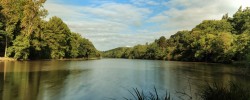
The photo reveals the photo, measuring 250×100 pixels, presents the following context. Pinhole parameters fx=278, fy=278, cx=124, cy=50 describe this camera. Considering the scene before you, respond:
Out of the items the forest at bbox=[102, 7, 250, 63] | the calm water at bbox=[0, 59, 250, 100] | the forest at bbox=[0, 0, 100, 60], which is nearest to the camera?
the calm water at bbox=[0, 59, 250, 100]

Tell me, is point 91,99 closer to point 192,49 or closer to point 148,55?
point 192,49

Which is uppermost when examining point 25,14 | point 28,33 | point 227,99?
point 25,14

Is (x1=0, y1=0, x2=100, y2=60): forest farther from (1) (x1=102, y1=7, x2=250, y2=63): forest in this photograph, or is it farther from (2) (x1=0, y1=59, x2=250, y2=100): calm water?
(1) (x1=102, y1=7, x2=250, y2=63): forest

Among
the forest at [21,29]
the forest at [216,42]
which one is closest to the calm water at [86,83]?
the forest at [21,29]

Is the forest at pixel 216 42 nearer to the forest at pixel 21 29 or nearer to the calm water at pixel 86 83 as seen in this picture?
the calm water at pixel 86 83

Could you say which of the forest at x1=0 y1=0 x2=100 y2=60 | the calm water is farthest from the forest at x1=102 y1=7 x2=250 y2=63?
the forest at x1=0 y1=0 x2=100 y2=60

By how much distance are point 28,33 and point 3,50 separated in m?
9.08

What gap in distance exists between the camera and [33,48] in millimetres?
73812

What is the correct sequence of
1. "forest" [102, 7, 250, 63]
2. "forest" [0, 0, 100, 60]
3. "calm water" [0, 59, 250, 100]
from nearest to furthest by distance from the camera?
"calm water" [0, 59, 250, 100]
"forest" [0, 0, 100, 60]
"forest" [102, 7, 250, 63]

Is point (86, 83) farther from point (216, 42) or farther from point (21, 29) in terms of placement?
point (216, 42)

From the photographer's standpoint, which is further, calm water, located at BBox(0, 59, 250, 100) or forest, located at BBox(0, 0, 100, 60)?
forest, located at BBox(0, 0, 100, 60)

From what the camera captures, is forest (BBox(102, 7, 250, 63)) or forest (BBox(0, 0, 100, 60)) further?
forest (BBox(102, 7, 250, 63))

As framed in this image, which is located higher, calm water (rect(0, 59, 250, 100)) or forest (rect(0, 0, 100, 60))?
forest (rect(0, 0, 100, 60))

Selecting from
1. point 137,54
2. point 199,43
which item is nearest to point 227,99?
point 199,43
